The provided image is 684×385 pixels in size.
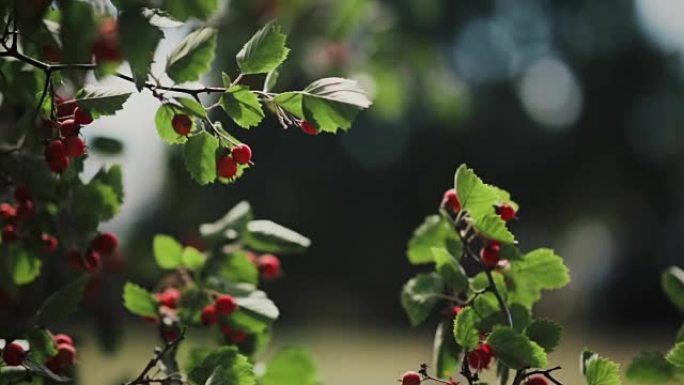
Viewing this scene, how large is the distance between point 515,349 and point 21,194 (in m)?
0.72

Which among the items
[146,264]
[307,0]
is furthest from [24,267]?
[307,0]

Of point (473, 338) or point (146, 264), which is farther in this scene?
point (146, 264)

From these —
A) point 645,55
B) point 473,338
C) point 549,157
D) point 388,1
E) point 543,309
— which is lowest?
point 473,338

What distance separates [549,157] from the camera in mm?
21297

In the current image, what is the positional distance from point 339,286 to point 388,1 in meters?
15.0

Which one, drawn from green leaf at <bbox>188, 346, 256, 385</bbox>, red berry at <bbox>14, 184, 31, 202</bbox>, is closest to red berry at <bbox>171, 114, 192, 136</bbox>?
green leaf at <bbox>188, 346, 256, 385</bbox>

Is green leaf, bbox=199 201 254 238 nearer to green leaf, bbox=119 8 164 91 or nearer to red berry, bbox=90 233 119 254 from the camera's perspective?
red berry, bbox=90 233 119 254

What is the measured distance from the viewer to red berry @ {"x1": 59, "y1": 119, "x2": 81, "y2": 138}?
1.19 metres

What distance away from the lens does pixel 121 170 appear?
1.46 meters

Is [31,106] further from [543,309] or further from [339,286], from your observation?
[339,286]

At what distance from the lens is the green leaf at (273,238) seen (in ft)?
4.84

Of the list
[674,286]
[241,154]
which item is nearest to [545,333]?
[674,286]

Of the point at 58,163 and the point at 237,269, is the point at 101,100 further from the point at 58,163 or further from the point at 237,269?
the point at 237,269

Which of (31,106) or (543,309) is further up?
(543,309)
